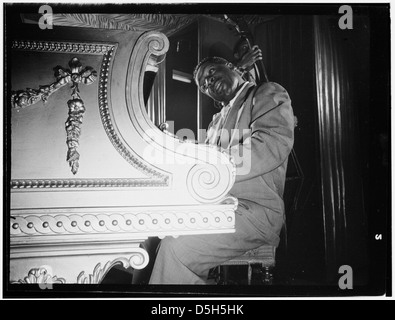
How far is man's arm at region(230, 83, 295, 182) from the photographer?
1.57 metres

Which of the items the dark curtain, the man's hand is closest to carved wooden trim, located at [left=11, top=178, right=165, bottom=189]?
the man's hand

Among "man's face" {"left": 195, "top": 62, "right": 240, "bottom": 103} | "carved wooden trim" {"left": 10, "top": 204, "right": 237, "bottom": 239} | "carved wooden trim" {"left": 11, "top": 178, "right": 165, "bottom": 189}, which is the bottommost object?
"carved wooden trim" {"left": 10, "top": 204, "right": 237, "bottom": 239}

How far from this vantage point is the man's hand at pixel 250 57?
1581 millimetres

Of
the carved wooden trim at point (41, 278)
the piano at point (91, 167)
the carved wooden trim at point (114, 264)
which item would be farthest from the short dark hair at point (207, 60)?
the carved wooden trim at point (41, 278)

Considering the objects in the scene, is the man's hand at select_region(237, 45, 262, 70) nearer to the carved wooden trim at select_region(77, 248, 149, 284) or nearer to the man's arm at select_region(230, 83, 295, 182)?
the man's arm at select_region(230, 83, 295, 182)

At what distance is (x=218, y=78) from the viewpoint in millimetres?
1584

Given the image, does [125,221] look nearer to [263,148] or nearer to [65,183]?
[65,183]

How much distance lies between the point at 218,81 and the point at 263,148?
0.96 ft

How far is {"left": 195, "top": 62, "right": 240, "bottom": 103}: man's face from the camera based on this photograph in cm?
158

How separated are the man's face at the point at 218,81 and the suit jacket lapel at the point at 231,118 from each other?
3 cm

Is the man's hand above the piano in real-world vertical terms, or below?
above

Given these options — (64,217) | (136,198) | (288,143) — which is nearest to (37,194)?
(64,217)

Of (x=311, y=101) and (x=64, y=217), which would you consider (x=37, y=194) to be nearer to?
(x=64, y=217)
